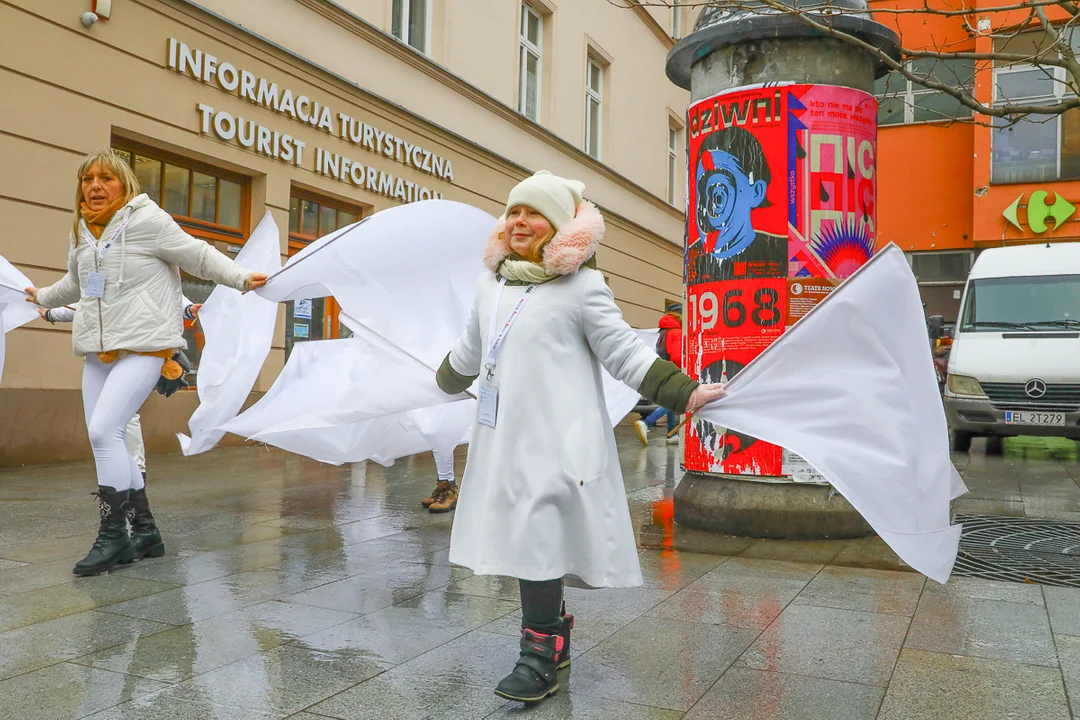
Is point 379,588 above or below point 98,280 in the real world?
below

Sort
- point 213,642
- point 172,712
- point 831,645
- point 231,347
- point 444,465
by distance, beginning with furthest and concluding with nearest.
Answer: point 444,465
point 231,347
point 831,645
point 213,642
point 172,712

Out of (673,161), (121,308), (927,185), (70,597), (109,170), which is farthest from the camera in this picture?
(673,161)

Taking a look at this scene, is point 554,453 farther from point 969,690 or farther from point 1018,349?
point 1018,349

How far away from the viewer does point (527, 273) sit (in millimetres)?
3389

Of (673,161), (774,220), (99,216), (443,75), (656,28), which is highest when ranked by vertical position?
(656,28)

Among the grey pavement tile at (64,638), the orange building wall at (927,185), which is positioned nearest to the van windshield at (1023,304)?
the grey pavement tile at (64,638)

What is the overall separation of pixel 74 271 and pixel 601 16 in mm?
16928

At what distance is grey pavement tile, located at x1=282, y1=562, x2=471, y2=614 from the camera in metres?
4.23

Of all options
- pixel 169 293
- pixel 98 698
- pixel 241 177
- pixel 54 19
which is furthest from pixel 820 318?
pixel 241 177

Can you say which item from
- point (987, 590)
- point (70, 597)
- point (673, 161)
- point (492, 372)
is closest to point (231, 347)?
point (70, 597)

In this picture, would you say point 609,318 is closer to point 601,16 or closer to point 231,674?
point 231,674

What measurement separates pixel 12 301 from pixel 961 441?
33.5ft

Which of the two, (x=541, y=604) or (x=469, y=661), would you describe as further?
(x=469, y=661)

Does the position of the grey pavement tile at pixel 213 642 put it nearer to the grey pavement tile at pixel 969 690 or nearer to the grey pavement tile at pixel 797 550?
the grey pavement tile at pixel 969 690
